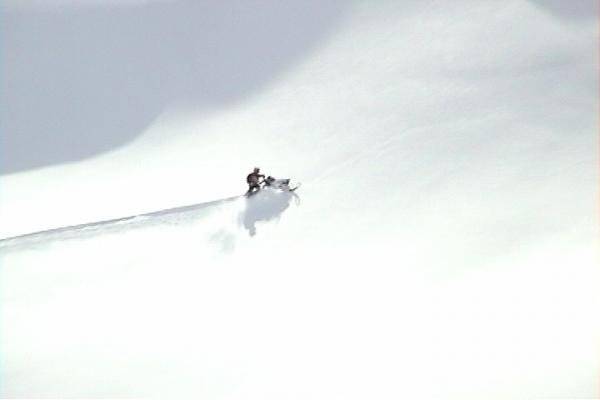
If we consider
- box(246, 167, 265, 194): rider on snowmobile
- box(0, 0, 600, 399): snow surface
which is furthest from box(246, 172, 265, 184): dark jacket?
box(0, 0, 600, 399): snow surface

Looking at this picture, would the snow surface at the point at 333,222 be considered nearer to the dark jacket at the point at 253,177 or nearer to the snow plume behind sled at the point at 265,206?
the snow plume behind sled at the point at 265,206

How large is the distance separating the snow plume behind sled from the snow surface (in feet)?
0.05

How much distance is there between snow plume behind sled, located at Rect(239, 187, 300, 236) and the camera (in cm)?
511

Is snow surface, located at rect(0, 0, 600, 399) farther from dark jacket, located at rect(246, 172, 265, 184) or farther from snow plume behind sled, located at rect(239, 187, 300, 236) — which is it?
dark jacket, located at rect(246, 172, 265, 184)

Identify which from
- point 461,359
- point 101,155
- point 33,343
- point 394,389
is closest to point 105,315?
point 33,343

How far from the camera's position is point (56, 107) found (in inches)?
223

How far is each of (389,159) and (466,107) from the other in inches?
29.9

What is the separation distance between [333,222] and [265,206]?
49 cm

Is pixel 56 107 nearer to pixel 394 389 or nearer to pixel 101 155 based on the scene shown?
pixel 101 155

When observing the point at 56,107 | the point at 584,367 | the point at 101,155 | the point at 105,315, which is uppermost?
the point at 56,107

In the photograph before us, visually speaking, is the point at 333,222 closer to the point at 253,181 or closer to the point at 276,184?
the point at 276,184

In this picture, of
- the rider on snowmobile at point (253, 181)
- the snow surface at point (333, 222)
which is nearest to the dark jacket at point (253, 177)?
the rider on snowmobile at point (253, 181)

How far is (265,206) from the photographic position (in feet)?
17.0

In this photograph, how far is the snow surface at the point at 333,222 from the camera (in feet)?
14.5
